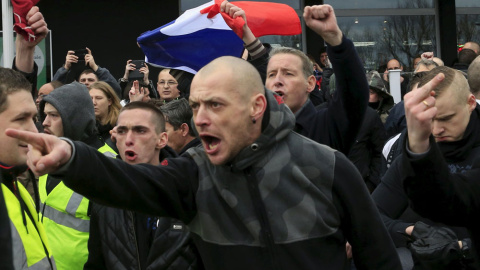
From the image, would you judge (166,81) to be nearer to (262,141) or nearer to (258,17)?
(258,17)

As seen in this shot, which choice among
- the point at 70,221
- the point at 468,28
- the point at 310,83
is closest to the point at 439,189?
the point at 310,83

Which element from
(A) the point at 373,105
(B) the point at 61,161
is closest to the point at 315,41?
(A) the point at 373,105

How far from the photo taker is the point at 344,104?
4.24 m

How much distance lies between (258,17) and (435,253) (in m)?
3.68

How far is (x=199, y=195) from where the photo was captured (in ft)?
11.1

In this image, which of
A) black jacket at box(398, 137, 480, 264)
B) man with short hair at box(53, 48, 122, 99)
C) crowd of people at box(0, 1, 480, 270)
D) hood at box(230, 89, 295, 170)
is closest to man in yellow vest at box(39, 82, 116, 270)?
crowd of people at box(0, 1, 480, 270)

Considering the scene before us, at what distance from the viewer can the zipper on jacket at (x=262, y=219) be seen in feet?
10.7

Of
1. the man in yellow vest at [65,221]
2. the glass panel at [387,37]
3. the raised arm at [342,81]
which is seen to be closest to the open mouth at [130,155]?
the man in yellow vest at [65,221]

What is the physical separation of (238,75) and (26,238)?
44.7 inches

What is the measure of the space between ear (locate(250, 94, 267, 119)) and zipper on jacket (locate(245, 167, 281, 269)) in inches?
11.1

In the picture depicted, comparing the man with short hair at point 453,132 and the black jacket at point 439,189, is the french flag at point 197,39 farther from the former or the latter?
the black jacket at point 439,189

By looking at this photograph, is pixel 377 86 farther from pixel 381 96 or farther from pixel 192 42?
pixel 192 42

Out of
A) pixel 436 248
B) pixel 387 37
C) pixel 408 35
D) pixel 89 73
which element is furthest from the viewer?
pixel 408 35

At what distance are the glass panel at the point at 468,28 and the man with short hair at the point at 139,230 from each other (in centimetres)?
1192
